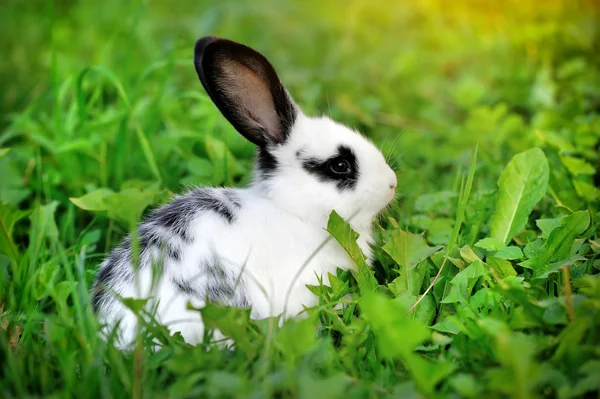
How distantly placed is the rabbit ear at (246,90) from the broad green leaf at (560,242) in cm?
122

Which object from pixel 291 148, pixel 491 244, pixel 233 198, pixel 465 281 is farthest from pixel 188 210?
pixel 491 244

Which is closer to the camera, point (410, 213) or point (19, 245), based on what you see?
point (19, 245)

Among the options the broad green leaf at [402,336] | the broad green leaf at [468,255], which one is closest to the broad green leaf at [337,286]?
the broad green leaf at [468,255]

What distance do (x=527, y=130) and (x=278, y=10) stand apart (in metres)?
3.67

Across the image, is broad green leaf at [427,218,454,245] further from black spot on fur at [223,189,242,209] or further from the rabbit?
black spot on fur at [223,189,242,209]

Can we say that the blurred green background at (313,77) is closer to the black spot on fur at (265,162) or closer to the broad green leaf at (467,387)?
the black spot on fur at (265,162)

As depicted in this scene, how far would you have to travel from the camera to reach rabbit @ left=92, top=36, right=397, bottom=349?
2809 millimetres

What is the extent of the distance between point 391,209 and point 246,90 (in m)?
0.93

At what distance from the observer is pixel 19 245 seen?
3.49 m

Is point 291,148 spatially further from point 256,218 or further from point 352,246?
point 352,246

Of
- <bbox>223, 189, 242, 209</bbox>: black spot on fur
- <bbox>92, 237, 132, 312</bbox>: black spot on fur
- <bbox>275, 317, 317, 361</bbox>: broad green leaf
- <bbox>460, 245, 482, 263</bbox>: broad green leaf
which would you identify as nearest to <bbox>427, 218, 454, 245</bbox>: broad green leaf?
<bbox>460, 245, 482, 263</bbox>: broad green leaf

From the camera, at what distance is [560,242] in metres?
2.94

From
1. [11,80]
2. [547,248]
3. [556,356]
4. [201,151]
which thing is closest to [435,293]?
[547,248]

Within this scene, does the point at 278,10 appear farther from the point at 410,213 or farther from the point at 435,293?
the point at 435,293
